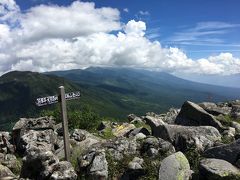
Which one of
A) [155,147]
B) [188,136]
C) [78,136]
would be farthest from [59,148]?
[188,136]

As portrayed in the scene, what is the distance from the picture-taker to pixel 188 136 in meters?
22.0

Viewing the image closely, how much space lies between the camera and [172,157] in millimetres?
17812

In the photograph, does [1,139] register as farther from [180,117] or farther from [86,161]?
[180,117]

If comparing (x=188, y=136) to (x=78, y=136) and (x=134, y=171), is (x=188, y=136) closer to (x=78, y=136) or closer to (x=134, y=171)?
(x=134, y=171)

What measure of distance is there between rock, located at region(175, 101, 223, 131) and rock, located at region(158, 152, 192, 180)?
10.9 metres

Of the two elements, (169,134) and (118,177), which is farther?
(169,134)

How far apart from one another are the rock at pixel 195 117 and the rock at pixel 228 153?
9562 mm

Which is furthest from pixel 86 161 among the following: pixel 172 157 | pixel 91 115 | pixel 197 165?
pixel 91 115

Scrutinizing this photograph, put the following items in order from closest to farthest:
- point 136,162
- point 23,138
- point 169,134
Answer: point 136,162, point 169,134, point 23,138

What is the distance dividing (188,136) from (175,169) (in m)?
5.12

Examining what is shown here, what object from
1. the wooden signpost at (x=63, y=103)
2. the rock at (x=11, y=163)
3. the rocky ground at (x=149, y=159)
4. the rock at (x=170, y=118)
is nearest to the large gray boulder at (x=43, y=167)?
the rocky ground at (x=149, y=159)

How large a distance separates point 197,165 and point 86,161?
604cm

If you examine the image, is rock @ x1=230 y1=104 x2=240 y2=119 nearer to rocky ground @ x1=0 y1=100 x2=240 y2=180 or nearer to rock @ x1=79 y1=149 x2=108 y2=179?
rocky ground @ x1=0 y1=100 x2=240 y2=180

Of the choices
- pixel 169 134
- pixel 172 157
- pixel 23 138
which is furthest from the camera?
pixel 23 138
